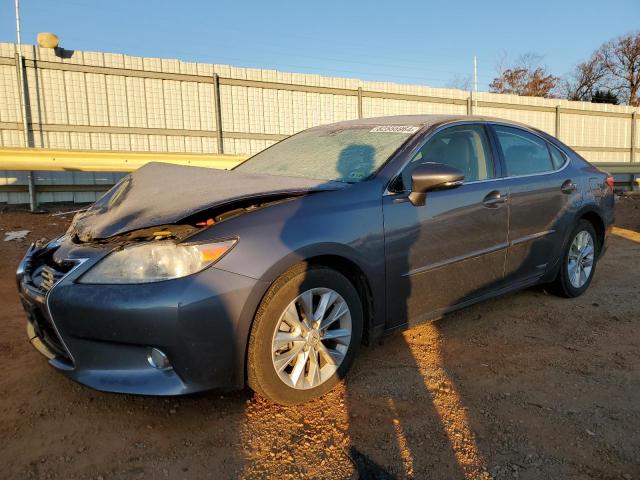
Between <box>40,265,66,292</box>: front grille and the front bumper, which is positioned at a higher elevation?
<box>40,265,66,292</box>: front grille

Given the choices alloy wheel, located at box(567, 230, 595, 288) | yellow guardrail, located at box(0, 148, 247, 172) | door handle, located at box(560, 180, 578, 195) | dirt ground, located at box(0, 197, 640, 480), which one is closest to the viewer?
dirt ground, located at box(0, 197, 640, 480)

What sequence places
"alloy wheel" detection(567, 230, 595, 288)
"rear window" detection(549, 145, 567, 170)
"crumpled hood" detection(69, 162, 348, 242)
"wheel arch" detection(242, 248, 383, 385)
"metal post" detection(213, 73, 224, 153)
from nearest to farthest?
"wheel arch" detection(242, 248, 383, 385) → "crumpled hood" detection(69, 162, 348, 242) → "rear window" detection(549, 145, 567, 170) → "alloy wheel" detection(567, 230, 595, 288) → "metal post" detection(213, 73, 224, 153)

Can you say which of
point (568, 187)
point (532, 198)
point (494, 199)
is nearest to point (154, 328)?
point (494, 199)

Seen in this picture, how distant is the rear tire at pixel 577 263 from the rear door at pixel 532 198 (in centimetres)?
26

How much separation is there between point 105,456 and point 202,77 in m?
8.51

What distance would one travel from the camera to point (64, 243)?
279cm

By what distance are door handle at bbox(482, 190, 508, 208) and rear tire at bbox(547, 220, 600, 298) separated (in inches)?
43.3

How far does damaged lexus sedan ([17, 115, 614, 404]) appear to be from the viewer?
227 cm

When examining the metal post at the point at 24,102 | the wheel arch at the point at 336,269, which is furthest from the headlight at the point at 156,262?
the metal post at the point at 24,102

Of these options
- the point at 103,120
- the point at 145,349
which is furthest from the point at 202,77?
the point at 145,349

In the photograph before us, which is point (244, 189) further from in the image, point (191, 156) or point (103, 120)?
point (103, 120)

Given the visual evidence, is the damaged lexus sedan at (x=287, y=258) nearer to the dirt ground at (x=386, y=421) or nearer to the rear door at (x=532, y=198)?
the rear door at (x=532, y=198)

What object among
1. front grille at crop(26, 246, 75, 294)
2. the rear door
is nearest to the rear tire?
the rear door

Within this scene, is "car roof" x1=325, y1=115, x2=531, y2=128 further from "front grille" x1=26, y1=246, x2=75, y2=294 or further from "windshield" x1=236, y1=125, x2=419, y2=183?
"front grille" x1=26, y1=246, x2=75, y2=294
